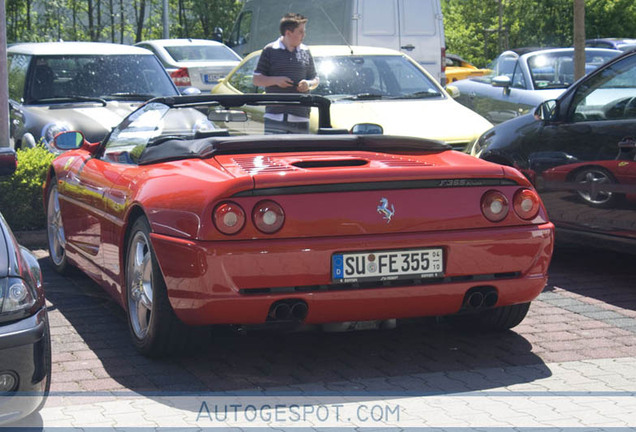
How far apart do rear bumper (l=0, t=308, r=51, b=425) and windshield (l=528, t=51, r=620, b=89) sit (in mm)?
10609

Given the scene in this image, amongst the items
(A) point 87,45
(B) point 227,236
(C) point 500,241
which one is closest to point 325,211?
(B) point 227,236

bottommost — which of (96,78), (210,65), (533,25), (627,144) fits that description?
(627,144)

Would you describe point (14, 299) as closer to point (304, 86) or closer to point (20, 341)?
point (20, 341)

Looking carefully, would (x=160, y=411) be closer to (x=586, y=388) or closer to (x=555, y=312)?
(x=586, y=388)

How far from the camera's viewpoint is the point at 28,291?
4289mm

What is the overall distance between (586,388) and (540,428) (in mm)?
665

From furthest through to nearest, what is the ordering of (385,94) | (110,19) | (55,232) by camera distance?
(110,19) → (385,94) → (55,232)

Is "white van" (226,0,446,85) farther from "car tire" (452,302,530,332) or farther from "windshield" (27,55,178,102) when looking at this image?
"car tire" (452,302,530,332)

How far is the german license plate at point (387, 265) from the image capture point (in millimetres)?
5047

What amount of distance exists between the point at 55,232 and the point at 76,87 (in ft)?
14.1

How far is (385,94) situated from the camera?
1134 centimetres

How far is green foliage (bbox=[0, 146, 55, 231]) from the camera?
29.9 feet

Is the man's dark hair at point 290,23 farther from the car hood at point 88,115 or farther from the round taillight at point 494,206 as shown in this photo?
the round taillight at point 494,206

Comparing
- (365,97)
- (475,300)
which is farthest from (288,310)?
(365,97)
